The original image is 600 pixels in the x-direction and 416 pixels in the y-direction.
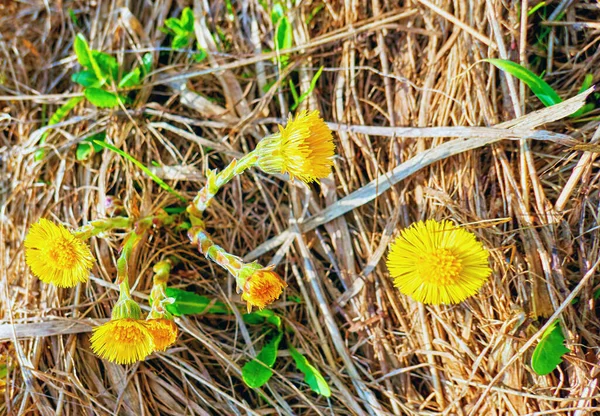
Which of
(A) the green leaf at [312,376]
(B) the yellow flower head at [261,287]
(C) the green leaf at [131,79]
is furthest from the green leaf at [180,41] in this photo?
(A) the green leaf at [312,376]

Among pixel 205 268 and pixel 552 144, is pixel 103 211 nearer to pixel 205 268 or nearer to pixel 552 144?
pixel 205 268

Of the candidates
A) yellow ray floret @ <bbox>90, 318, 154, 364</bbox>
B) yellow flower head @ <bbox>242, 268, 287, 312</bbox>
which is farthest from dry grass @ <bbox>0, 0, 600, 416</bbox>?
yellow flower head @ <bbox>242, 268, 287, 312</bbox>

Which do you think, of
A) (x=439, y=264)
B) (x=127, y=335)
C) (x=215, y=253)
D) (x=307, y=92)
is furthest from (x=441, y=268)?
(x=127, y=335)

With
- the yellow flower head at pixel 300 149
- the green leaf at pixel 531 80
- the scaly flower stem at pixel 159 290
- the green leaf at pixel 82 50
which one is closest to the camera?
the yellow flower head at pixel 300 149

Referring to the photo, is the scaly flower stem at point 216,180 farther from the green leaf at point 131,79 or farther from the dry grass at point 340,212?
the green leaf at point 131,79

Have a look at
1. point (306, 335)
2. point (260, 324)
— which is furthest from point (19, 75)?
point (306, 335)

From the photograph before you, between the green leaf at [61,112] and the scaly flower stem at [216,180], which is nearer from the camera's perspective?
the scaly flower stem at [216,180]

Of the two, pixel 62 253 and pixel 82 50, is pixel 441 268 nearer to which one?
pixel 62 253
